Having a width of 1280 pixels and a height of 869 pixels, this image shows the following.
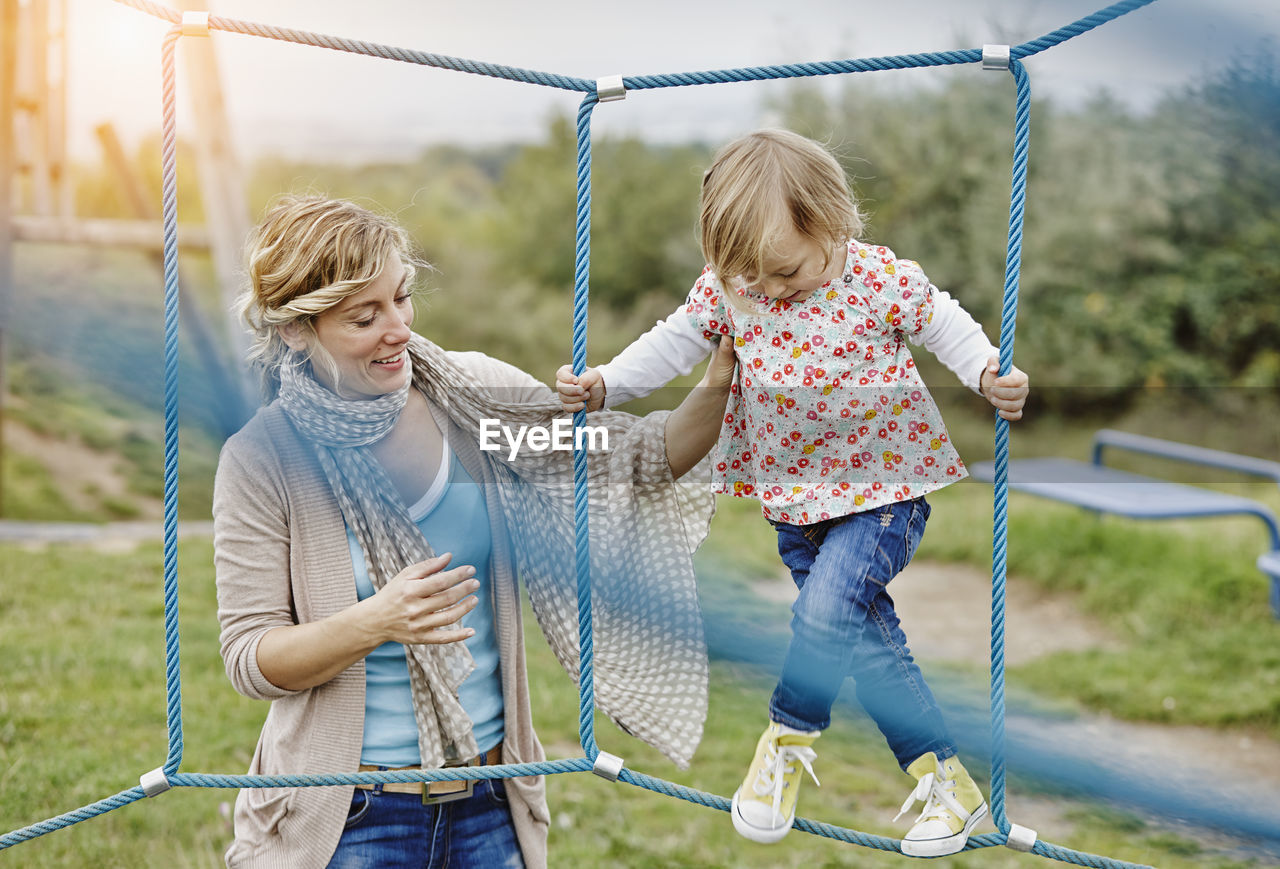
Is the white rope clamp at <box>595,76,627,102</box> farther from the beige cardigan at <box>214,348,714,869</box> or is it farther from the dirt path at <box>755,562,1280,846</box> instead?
the dirt path at <box>755,562,1280,846</box>

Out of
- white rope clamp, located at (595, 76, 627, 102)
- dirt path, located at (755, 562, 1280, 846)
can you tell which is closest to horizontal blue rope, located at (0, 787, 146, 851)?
white rope clamp, located at (595, 76, 627, 102)

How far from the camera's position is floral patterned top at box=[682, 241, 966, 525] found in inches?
57.7

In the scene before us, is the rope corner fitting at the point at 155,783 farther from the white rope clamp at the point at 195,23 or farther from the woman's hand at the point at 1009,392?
the woman's hand at the point at 1009,392

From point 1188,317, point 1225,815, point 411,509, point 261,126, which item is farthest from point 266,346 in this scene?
point 261,126

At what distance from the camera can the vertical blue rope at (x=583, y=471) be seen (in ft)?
4.89

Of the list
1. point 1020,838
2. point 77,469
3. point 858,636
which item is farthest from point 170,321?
point 77,469

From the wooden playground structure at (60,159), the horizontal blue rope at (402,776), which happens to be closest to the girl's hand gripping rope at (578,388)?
the horizontal blue rope at (402,776)

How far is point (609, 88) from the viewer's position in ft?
5.07

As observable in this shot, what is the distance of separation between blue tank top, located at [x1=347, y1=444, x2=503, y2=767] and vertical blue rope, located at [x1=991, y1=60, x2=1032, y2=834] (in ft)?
2.07

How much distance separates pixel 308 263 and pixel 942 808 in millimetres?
1019

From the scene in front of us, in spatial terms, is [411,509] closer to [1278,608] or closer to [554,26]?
[1278,608]

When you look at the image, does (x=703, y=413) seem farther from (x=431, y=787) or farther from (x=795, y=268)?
(x=431, y=787)

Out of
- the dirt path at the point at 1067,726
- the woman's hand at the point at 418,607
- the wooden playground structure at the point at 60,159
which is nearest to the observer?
the woman's hand at the point at 418,607

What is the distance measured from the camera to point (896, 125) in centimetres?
834
